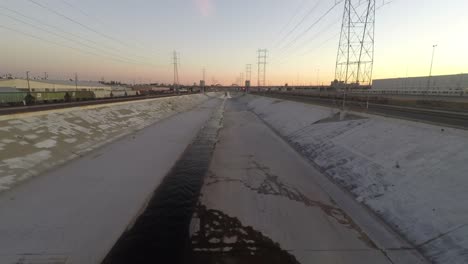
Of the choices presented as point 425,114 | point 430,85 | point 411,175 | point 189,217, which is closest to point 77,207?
point 189,217

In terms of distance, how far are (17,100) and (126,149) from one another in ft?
94.8

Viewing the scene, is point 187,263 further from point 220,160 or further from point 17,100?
point 17,100

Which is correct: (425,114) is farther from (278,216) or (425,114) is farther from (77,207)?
(77,207)

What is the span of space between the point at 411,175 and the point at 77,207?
16649 millimetres

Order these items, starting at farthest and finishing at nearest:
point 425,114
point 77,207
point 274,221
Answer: point 425,114 < point 77,207 < point 274,221

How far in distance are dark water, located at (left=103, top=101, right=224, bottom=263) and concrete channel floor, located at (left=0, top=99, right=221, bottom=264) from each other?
20.3 inches

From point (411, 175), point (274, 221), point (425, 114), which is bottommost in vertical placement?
point (274, 221)

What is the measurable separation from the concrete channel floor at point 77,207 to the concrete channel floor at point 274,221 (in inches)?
143

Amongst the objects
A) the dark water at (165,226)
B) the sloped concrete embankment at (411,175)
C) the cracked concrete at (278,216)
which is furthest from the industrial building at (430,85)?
the dark water at (165,226)

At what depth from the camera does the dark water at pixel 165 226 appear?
32.2ft

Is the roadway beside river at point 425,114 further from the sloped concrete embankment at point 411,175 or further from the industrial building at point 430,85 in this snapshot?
the industrial building at point 430,85

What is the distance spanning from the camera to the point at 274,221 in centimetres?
1236

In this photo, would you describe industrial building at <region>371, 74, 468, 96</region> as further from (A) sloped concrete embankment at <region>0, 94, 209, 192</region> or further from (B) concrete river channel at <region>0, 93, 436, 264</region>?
(A) sloped concrete embankment at <region>0, 94, 209, 192</region>

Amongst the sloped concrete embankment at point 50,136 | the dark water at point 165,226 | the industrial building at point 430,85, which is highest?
the industrial building at point 430,85
